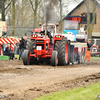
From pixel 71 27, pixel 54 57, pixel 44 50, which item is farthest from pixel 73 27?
pixel 54 57

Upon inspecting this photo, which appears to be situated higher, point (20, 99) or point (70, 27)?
point (70, 27)

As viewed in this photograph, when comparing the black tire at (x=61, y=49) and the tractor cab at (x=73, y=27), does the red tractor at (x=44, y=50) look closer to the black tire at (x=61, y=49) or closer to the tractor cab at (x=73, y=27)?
the black tire at (x=61, y=49)

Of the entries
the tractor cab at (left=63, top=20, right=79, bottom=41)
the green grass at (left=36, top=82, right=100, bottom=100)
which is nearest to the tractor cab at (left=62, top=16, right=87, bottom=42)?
the tractor cab at (left=63, top=20, right=79, bottom=41)

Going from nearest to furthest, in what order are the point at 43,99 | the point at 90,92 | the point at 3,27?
the point at 43,99, the point at 90,92, the point at 3,27

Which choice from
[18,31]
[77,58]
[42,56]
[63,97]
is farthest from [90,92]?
[18,31]

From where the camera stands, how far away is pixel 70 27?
25.1 m

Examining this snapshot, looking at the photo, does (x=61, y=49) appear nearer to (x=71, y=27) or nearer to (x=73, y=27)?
(x=73, y=27)

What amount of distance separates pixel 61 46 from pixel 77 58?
4.41 metres

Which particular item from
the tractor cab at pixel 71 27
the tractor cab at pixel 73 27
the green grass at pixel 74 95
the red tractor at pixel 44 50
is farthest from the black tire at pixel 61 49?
the tractor cab at pixel 71 27

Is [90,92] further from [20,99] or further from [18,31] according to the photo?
[18,31]

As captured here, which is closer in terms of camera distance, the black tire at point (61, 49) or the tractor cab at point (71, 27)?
the black tire at point (61, 49)

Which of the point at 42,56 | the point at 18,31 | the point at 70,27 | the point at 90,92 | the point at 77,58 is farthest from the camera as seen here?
the point at 18,31

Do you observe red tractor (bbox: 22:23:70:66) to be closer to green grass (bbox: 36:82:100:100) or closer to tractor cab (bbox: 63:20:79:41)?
green grass (bbox: 36:82:100:100)

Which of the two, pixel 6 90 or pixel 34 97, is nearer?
pixel 34 97
